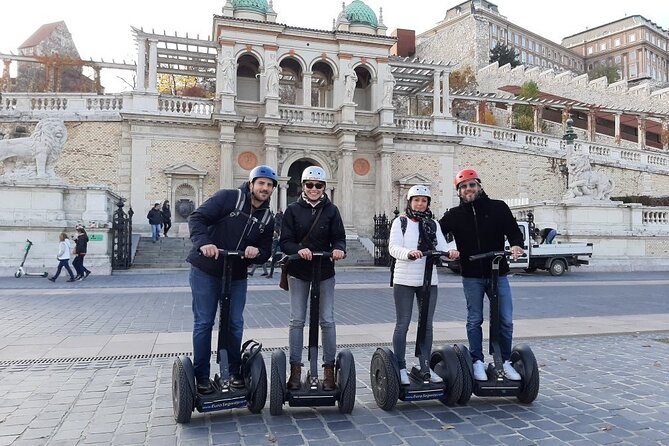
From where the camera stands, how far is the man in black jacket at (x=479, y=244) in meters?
4.80

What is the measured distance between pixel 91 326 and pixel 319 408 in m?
5.51

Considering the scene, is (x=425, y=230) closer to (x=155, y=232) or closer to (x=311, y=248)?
(x=311, y=248)

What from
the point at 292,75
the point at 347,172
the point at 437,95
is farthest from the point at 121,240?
the point at 437,95

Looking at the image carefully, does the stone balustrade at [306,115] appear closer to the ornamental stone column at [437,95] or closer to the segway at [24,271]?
the ornamental stone column at [437,95]

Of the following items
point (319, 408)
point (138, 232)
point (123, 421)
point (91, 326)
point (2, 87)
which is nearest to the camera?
point (123, 421)

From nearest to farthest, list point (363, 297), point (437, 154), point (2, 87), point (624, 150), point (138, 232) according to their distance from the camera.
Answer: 1. point (363, 297)
2. point (138, 232)
3. point (437, 154)
4. point (624, 150)
5. point (2, 87)

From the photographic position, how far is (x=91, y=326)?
8461 millimetres

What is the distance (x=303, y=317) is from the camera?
453cm

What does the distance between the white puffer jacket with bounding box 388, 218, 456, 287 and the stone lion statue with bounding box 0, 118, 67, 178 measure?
1664cm

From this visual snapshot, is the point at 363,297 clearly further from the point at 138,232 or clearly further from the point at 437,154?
the point at 437,154

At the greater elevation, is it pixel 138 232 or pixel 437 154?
pixel 437 154

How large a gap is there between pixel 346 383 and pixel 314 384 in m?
0.28

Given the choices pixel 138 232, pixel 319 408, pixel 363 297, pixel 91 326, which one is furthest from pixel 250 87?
pixel 319 408

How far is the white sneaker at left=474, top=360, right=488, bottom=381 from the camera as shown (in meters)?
4.68
